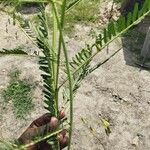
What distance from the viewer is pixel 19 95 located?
5.77m

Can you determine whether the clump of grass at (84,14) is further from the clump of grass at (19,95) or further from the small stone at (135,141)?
the small stone at (135,141)

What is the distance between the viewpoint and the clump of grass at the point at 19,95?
218 inches

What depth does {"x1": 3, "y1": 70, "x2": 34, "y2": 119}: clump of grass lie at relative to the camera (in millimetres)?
5531

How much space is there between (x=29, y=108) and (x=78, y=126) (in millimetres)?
805

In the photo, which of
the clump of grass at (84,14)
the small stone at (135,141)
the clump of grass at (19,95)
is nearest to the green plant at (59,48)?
the small stone at (135,141)

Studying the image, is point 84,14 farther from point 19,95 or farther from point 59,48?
point 59,48

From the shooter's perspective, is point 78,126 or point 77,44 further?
point 77,44

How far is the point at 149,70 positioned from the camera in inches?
246

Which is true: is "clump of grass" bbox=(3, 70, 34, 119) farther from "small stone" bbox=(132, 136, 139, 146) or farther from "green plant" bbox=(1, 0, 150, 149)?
"green plant" bbox=(1, 0, 150, 149)

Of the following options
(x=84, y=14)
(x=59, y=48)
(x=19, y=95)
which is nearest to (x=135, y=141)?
(x=19, y=95)

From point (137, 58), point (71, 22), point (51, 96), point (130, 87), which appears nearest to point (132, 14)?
point (51, 96)

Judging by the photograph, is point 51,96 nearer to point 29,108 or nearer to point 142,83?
point 29,108

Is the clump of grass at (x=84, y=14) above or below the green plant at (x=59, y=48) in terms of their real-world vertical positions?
above

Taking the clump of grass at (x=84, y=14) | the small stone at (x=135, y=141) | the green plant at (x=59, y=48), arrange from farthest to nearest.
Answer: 1. the clump of grass at (x=84, y=14)
2. the small stone at (x=135, y=141)
3. the green plant at (x=59, y=48)
